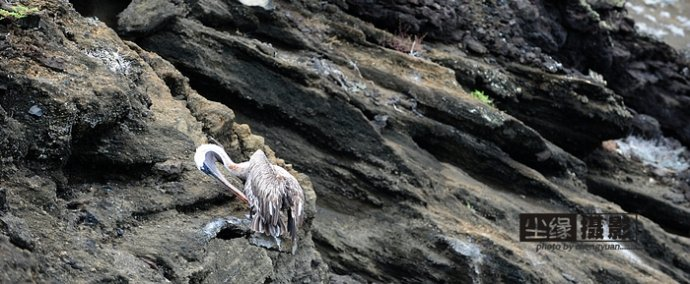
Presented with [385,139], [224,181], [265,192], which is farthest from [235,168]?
[385,139]

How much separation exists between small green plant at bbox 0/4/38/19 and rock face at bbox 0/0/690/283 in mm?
67

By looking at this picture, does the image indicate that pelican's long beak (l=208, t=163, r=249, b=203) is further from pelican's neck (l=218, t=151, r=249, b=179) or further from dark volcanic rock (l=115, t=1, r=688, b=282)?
dark volcanic rock (l=115, t=1, r=688, b=282)

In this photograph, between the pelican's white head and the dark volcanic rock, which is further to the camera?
the dark volcanic rock

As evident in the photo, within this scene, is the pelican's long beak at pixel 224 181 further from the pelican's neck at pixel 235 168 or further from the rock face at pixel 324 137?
the pelican's neck at pixel 235 168

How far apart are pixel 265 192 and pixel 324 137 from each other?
Result: 305 centimetres

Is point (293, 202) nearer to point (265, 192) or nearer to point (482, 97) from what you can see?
point (265, 192)

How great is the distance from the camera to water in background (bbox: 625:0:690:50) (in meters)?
21.0

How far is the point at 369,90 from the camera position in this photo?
367 inches

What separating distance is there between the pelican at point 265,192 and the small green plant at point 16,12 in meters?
1.66

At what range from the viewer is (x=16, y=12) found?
4984 mm

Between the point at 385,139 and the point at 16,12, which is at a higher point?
the point at 16,12

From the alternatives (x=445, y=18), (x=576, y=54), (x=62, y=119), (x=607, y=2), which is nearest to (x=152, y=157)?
(x=62, y=119)

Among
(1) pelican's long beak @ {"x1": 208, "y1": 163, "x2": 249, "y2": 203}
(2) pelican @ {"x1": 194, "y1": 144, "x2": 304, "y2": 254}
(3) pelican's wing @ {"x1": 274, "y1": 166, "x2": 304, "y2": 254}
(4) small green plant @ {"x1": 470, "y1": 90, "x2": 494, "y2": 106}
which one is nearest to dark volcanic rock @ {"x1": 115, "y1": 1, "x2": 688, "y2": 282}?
(4) small green plant @ {"x1": 470, "y1": 90, "x2": 494, "y2": 106}

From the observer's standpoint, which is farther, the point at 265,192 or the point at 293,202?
the point at 293,202
